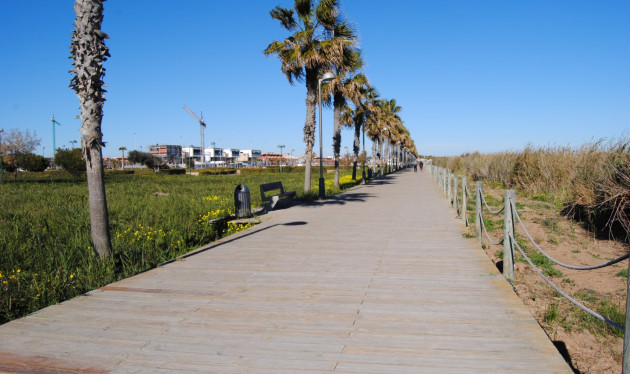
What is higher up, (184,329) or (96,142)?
(96,142)

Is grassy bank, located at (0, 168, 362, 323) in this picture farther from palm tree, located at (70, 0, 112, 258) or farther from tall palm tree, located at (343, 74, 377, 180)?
tall palm tree, located at (343, 74, 377, 180)

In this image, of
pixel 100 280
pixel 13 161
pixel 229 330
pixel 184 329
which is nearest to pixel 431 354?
pixel 229 330

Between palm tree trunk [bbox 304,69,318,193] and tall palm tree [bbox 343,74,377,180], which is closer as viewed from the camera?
palm tree trunk [bbox 304,69,318,193]

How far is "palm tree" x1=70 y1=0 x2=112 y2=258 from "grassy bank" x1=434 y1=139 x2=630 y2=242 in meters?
9.40

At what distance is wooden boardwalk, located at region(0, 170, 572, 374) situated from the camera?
3.12 m

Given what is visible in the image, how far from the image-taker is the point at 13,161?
49.4 metres

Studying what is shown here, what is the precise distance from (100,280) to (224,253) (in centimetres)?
215

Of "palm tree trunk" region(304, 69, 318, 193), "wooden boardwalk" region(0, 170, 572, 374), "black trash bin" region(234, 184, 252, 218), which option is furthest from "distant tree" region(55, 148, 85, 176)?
"wooden boardwalk" region(0, 170, 572, 374)

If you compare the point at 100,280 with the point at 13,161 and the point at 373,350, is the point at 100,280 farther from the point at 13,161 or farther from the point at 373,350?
the point at 13,161

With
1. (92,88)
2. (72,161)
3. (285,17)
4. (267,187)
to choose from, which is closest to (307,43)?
(285,17)

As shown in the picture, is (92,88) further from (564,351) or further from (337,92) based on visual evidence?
(337,92)

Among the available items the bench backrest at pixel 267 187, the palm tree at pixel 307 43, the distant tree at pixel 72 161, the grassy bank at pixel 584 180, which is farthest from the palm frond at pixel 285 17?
the distant tree at pixel 72 161

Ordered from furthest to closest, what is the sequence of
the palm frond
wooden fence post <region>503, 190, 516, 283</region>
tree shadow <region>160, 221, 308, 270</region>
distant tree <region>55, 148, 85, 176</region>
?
distant tree <region>55, 148, 85, 176</region>
the palm frond
tree shadow <region>160, 221, 308, 270</region>
wooden fence post <region>503, 190, 516, 283</region>

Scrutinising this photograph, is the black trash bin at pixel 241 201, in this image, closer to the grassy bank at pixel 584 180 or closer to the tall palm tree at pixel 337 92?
the grassy bank at pixel 584 180
